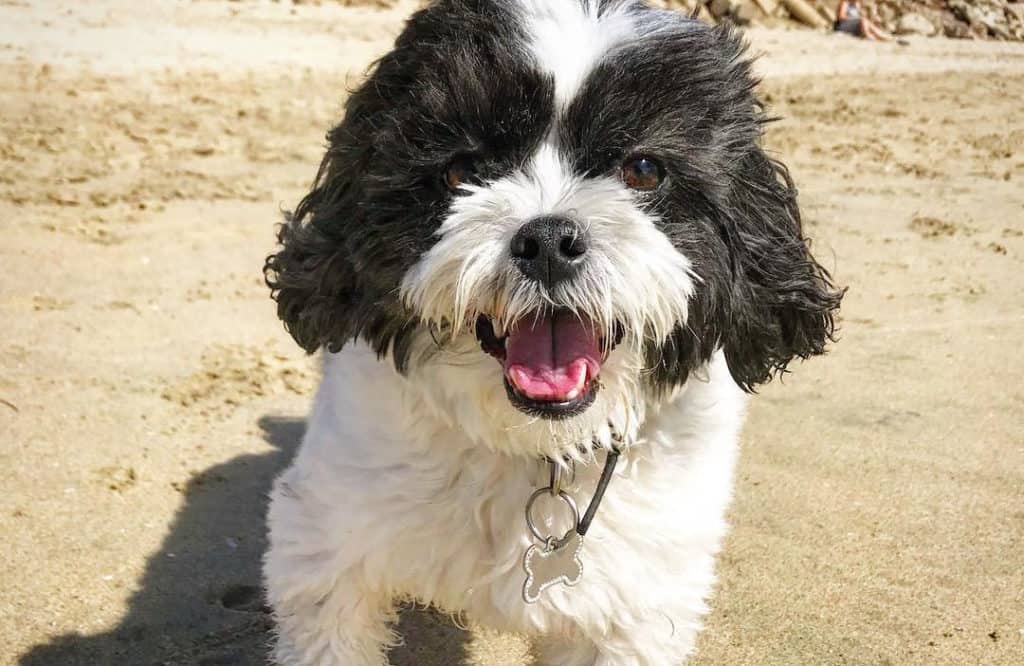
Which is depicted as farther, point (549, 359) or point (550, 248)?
point (549, 359)

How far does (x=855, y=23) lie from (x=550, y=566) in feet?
39.4

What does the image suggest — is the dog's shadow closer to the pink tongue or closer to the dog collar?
the dog collar

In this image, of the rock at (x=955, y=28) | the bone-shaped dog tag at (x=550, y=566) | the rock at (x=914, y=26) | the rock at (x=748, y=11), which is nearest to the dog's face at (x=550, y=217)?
the bone-shaped dog tag at (x=550, y=566)

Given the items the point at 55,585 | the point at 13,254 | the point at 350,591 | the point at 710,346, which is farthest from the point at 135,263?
the point at 710,346

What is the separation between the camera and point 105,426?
3.86 metres

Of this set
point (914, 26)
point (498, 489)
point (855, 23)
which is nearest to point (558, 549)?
point (498, 489)

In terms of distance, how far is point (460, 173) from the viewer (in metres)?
2.12

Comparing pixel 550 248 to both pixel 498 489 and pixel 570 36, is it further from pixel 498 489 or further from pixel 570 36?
pixel 498 489

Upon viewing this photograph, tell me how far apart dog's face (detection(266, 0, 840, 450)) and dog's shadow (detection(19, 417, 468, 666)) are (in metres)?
0.93

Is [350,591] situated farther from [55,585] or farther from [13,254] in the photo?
[13,254]

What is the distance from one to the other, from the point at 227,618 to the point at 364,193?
1267mm

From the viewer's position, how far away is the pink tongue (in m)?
2.04

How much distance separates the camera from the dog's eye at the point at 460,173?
211cm

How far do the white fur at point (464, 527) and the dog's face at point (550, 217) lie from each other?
4.5 inches
